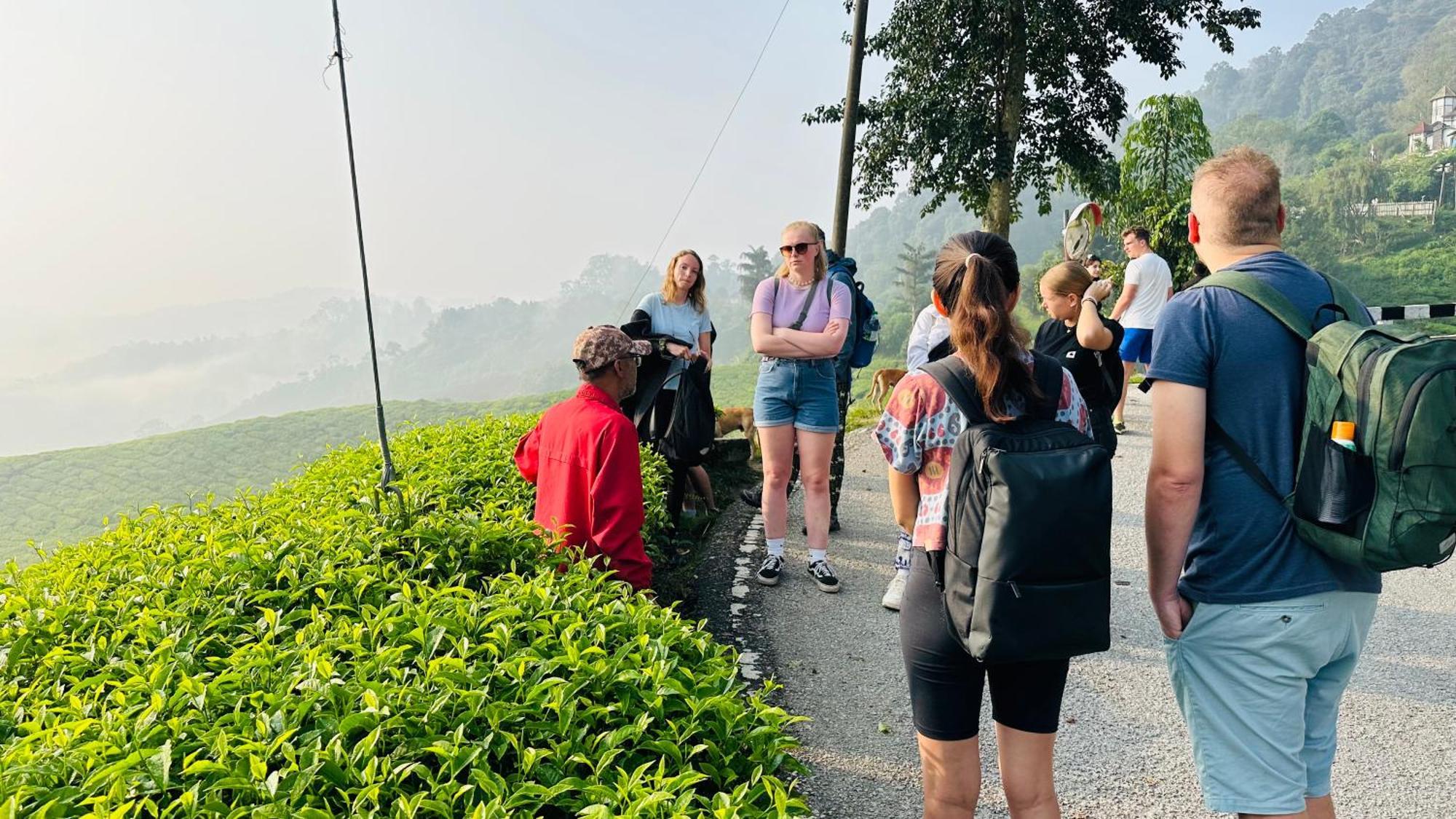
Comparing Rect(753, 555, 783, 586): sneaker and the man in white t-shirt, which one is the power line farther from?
the man in white t-shirt

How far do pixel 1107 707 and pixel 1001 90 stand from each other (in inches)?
610

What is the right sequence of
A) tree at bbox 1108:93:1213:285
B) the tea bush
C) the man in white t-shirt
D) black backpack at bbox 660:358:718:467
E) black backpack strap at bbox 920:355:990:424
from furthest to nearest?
tree at bbox 1108:93:1213:285 < the man in white t-shirt < black backpack at bbox 660:358:718:467 < black backpack strap at bbox 920:355:990:424 < the tea bush

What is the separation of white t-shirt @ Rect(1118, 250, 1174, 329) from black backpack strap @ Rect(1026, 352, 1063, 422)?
Result: 5708 mm

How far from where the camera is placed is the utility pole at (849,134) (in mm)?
8133

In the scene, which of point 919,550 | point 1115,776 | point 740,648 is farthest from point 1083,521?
point 740,648

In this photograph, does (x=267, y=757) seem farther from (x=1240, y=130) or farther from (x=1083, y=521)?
(x=1240, y=130)

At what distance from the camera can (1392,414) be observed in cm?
162

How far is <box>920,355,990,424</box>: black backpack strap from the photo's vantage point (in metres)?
1.95

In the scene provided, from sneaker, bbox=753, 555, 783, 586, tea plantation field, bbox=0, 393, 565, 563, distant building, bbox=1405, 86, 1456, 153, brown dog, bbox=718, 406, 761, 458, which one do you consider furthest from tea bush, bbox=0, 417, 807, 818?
distant building, bbox=1405, 86, 1456, 153

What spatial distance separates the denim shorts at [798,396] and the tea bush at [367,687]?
5.68ft

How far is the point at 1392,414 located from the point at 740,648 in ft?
9.65

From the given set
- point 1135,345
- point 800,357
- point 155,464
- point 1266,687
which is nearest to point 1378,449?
point 1266,687

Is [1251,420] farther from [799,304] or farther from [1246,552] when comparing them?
[799,304]

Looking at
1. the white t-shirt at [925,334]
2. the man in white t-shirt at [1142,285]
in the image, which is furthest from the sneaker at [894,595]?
the man in white t-shirt at [1142,285]
